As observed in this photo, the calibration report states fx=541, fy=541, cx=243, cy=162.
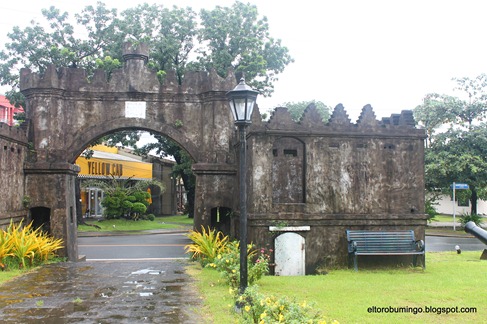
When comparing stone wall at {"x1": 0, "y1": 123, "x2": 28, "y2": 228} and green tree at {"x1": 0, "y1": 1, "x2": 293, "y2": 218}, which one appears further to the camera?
green tree at {"x1": 0, "y1": 1, "x2": 293, "y2": 218}

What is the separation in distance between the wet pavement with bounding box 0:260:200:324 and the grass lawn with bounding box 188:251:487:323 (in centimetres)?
49

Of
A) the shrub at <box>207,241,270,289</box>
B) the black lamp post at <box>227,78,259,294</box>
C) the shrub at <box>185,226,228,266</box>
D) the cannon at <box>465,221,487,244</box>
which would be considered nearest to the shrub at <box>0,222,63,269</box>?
the shrub at <box>185,226,228,266</box>

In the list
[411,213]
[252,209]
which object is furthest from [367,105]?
[252,209]

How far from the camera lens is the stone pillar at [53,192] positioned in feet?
48.6

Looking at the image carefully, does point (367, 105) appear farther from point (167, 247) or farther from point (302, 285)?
point (167, 247)

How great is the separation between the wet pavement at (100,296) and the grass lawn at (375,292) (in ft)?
1.59

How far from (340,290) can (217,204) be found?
600 centimetres

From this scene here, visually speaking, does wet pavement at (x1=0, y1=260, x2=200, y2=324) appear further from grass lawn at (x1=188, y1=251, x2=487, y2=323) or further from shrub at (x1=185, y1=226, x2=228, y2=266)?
shrub at (x1=185, y1=226, x2=228, y2=266)

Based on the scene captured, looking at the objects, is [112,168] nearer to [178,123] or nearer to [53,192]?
[53,192]

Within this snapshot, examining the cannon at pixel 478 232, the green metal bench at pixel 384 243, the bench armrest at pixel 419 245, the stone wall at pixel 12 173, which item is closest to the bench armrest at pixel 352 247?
the green metal bench at pixel 384 243

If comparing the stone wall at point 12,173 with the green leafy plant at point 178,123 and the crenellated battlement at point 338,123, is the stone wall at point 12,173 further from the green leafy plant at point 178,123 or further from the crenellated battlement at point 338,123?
the crenellated battlement at point 338,123

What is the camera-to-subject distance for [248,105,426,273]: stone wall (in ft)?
43.2

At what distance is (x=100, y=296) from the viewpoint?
9.36m

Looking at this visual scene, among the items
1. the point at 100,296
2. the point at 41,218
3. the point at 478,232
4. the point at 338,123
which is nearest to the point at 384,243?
the point at 338,123
